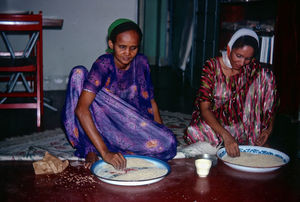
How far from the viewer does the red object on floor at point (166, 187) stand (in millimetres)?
1400

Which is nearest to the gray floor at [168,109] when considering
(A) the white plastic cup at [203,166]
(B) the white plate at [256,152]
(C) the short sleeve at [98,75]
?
(B) the white plate at [256,152]

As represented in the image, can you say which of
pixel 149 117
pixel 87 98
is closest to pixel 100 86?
pixel 87 98

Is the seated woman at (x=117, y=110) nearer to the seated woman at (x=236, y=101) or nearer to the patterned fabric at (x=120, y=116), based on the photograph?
the patterned fabric at (x=120, y=116)

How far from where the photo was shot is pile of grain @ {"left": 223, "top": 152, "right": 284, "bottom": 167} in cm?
163

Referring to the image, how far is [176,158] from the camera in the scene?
1.93m

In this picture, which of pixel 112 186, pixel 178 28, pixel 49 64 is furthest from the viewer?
pixel 178 28

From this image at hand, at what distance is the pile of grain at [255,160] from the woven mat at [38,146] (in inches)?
29.3

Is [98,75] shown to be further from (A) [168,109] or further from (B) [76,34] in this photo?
(B) [76,34]

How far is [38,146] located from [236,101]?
4.53 ft

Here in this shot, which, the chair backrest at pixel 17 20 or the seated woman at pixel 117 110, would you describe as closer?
the seated woman at pixel 117 110

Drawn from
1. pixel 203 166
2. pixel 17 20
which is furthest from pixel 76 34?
pixel 203 166

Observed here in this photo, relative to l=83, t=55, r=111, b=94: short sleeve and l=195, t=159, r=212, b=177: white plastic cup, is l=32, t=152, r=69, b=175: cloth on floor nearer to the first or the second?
l=83, t=55, r=111, b=94: short sleeve

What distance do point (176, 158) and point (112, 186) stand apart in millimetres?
555

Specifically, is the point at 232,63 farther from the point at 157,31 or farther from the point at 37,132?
the point at 157,31
